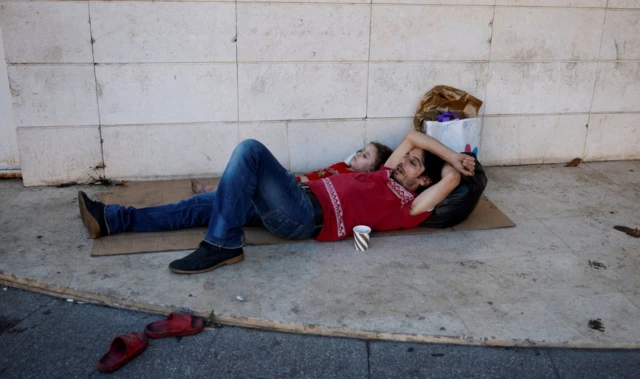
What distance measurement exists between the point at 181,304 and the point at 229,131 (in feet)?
5.89

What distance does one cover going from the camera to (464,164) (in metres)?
3.43

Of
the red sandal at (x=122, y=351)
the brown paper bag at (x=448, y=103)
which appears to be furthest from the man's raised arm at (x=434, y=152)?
the red sandal at (x=122, y=351)

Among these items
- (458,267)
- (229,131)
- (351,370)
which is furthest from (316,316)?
(229,131)

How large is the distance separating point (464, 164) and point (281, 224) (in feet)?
3.61

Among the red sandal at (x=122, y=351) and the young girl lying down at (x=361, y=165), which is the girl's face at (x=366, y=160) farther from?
the red sandal at (x=122, y=351)

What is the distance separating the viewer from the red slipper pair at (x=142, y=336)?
2518 mm

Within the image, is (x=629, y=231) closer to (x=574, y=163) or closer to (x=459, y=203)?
(x=459, y=203)

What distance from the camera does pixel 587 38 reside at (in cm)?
473

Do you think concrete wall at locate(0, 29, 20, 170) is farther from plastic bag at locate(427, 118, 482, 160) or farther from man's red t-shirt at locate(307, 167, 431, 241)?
plastic bag at locate(427, 118, 482, 160)

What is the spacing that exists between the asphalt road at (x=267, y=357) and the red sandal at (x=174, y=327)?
30 millimetres

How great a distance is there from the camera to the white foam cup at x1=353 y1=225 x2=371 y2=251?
3414 millimetres

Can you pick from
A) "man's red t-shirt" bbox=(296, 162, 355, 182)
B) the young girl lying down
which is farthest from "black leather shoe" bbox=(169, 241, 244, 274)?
"man's red t-shirt" bbox=(296, 162, 355, 182)

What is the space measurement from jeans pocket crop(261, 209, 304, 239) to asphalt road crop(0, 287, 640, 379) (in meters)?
0.70

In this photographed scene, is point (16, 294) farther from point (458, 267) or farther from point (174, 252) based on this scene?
point (458, 267)
